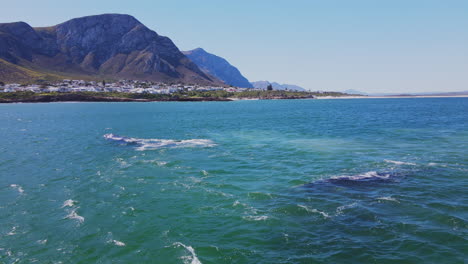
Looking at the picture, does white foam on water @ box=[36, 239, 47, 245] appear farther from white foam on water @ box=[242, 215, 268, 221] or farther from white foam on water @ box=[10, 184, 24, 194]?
white foam on water @ box=[242, 215, 268, 221]

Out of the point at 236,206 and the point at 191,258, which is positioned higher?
the point at 236,206

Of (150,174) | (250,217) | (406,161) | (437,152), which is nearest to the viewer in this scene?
(250,217)

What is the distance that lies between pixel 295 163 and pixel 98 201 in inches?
902

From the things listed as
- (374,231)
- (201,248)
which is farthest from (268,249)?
(374,231)

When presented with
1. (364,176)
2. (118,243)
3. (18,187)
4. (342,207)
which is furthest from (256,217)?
(18,187)

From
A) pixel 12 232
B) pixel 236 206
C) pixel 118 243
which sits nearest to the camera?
pixel 118 243

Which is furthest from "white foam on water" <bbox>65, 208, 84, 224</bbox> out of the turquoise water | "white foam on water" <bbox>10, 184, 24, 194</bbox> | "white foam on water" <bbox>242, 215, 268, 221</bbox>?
"white foam on water" <bbox>242, 215, 268, 221</bbox>

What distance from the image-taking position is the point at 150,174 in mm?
33719

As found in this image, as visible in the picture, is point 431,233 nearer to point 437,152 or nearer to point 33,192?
point 437,152

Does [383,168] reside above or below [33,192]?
above

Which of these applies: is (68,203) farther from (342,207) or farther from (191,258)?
(342,207)

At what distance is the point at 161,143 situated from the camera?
5334 centimetres

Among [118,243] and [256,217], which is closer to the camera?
[118,243]

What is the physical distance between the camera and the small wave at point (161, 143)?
50312 millimetres
